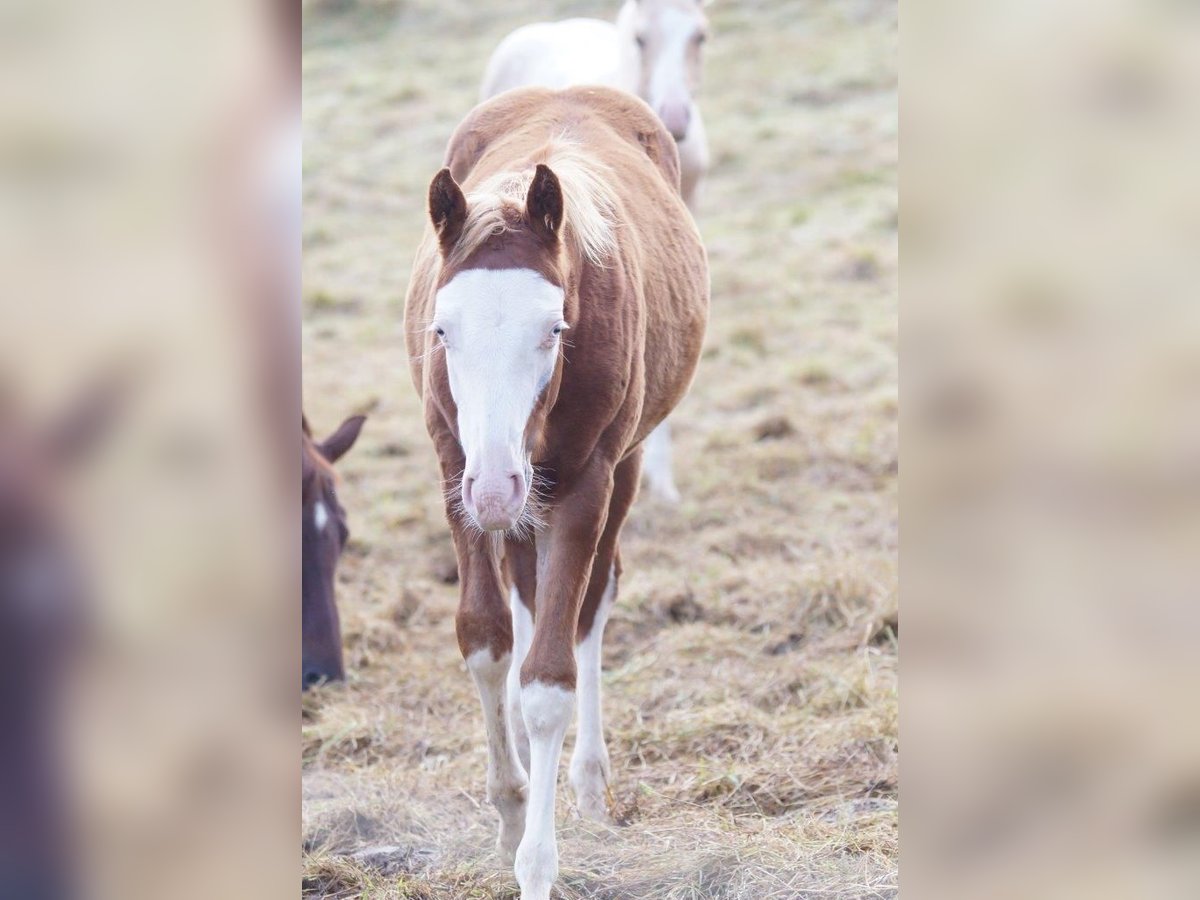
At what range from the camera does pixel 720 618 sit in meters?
5.54

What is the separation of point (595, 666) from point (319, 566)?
4.76ft

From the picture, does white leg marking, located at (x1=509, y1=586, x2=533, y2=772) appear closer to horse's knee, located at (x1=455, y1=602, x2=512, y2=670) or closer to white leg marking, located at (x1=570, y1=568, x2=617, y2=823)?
white leg marking, located at (x1=570, y1=568, x2=617, y2=823)

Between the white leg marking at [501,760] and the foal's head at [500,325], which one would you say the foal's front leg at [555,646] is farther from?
the foal's head at [500,325]

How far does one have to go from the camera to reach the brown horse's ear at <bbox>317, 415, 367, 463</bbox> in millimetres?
5652

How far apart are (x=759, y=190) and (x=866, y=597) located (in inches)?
275

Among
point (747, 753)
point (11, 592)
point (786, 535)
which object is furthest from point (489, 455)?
point (786, 535)

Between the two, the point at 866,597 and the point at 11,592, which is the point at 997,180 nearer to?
the point at 11,592

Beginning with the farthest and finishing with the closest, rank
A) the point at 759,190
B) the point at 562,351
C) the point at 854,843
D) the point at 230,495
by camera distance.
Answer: the point at 759,190 → the point at 854,843 → the point at 562,351 → the point at 230,495

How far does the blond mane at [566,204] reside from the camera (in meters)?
2.82

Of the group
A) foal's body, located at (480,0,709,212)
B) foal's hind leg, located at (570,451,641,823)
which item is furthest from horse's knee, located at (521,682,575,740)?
foal's body, located at (480,0,709,212)

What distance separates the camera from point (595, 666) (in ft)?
13.3

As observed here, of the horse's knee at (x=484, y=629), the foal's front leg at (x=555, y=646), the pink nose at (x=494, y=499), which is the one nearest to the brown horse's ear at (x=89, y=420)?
the pink nose at (x=494, y=499)

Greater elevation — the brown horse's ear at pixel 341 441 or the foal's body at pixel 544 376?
the foal's body at pixel 544 376

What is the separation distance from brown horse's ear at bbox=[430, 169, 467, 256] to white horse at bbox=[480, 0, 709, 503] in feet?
12.9
